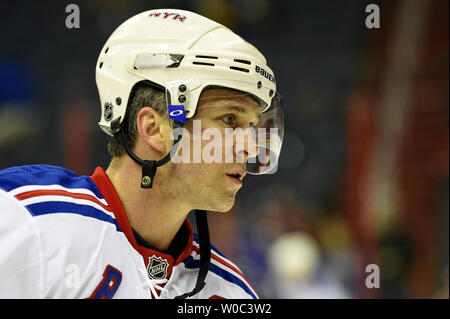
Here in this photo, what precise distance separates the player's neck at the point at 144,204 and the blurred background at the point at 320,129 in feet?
11.0

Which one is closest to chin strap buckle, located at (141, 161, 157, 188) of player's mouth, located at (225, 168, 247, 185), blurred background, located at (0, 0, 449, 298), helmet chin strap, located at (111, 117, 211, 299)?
helmet chin strap, located at (111, 117, 211, 299)

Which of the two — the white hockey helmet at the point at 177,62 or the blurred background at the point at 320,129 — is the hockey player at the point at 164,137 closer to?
the white hockey helmet at the point at 177,62

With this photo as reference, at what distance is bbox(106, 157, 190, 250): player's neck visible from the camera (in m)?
1.97

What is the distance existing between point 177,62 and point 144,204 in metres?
0.45

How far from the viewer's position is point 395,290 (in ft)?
19.2

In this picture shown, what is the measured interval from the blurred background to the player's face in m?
3.41

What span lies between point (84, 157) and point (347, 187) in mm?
2761

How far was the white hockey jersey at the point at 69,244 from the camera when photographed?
1574 millimetres

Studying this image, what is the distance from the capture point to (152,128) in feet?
6.54

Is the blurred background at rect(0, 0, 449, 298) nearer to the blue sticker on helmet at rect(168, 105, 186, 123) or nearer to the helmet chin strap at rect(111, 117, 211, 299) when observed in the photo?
the helmet chin strap at rect(111, 117, 211, 299)

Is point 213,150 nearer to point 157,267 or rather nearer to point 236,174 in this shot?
point 236,174

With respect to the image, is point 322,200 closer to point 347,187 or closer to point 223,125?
point 347,187

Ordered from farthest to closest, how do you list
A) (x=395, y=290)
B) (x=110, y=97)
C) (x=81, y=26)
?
(x=81, y=26) → (x=395, y=290) → (x=110, y=97)
